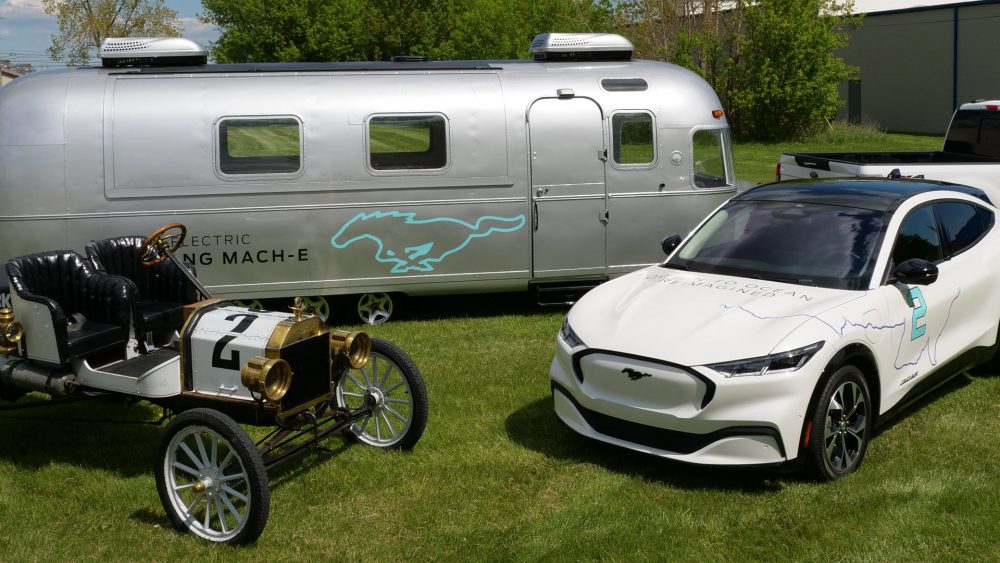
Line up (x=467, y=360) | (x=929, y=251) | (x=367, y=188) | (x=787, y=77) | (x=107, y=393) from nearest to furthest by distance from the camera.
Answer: (x=107, y=393) < (x=929, y=251) < (x=467, y=360) < (x=367, y=188) < (x=787, y=77)

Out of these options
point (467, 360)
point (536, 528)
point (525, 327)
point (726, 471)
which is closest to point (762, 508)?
point (726, 471)

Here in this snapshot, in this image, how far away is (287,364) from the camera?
5312 millimetres

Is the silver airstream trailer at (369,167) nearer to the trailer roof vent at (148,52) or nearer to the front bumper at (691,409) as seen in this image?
the trailer roof vent at (148,52)

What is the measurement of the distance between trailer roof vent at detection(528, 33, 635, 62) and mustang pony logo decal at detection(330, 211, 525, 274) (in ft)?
6.60

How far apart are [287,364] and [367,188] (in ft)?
15.3

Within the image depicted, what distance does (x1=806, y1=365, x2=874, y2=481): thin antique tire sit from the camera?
212 inches

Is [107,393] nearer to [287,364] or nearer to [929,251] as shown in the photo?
[287,364]

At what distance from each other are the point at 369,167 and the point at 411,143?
20.5 inches

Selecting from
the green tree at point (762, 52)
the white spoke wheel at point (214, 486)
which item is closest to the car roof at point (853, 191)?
the white spoke wheel at point (214, 486)

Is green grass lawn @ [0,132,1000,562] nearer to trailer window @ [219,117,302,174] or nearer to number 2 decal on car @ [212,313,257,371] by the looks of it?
number 2 decal on car @ [212,313,257,371]

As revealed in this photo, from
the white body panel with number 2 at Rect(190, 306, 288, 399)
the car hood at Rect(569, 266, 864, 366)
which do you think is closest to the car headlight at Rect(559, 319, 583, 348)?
the car hood at Rect(569, 266, 864, 366)

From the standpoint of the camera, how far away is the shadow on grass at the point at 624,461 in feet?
18.6

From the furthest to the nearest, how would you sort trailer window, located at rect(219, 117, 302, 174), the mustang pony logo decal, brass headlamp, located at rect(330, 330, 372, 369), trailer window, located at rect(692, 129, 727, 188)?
trailer window, located at rect(692, 129, 727, 188)
the mustang pony logo decal
trailer window, located at rect(219, 117, 302, 174)
brass headlamp, located at rect(330, 330, 372, 369)

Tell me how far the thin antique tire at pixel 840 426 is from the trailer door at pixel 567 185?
15.7 ft
